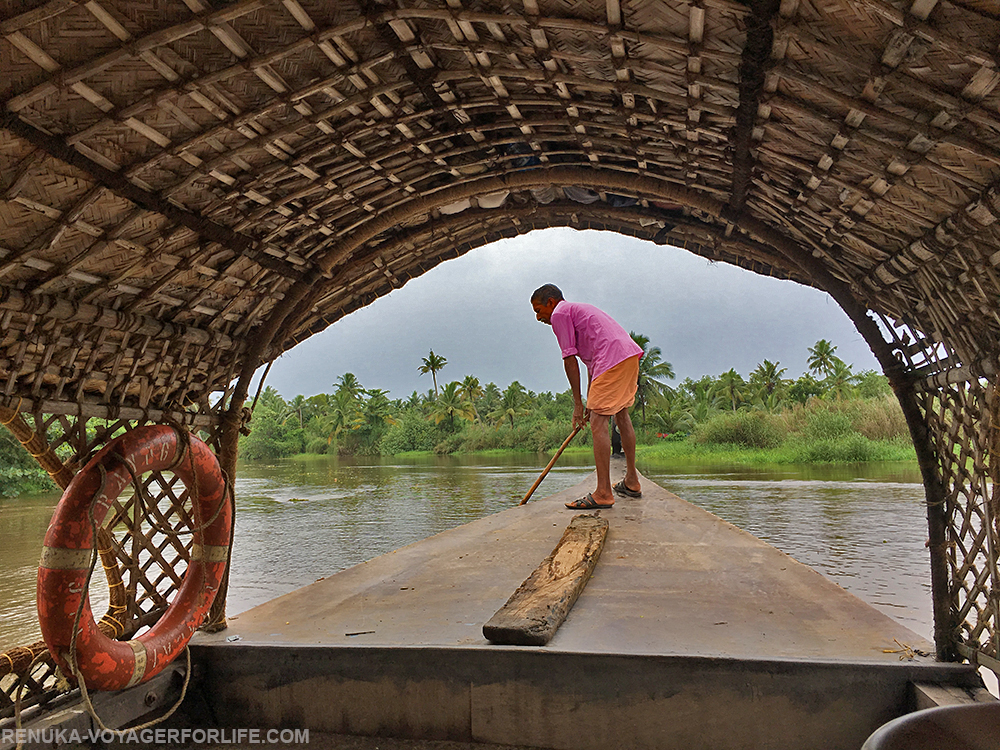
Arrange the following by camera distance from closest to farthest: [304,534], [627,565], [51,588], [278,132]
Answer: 1. [51,588]
2. [278,132]
3. [627,565]
4. [304,534]

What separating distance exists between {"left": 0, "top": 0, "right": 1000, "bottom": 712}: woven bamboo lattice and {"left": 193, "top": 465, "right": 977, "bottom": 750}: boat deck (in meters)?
0.35

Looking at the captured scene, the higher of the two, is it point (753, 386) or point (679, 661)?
point (753, 386)

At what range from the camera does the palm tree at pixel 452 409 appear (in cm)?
3697

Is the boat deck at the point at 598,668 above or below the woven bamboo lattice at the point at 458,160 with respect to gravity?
below

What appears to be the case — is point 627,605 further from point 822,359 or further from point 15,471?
point 822,359

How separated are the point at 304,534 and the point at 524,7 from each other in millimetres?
6796

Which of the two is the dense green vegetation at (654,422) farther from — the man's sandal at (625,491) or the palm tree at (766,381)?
the man's sandal at (625,491)

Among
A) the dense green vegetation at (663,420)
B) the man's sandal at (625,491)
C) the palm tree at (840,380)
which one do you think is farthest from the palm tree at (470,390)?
the man's sandal at (625,491)

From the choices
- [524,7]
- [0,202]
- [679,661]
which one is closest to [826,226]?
[524,7]

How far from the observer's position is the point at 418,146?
2203 mm

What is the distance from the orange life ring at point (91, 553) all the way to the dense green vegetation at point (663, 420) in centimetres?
1595

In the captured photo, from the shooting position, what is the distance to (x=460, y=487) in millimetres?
12586

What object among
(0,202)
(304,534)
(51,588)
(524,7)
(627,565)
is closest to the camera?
(524,7)

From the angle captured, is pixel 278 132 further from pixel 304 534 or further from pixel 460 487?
pixel 460 487
